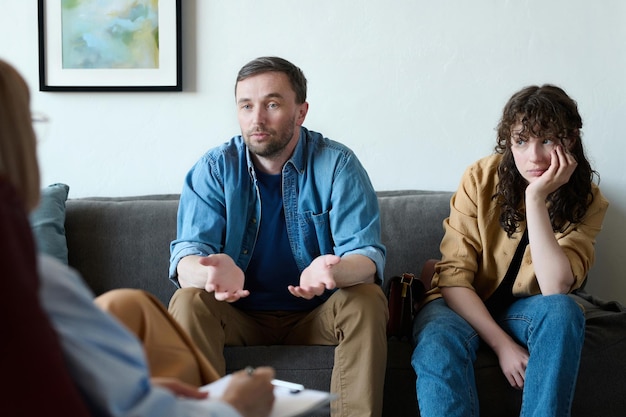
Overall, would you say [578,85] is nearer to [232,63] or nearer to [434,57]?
[434,57]

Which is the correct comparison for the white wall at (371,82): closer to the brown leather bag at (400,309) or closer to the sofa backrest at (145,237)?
the sofa backrest at (145,237)

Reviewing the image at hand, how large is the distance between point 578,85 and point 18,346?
2.73 m

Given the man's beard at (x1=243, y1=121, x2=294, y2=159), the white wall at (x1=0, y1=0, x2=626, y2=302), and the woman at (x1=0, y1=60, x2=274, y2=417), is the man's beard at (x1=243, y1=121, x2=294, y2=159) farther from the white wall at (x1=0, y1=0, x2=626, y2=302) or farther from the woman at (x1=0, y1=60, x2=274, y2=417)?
the woman at (x1=0, y1=60, x2=274, y2=417)

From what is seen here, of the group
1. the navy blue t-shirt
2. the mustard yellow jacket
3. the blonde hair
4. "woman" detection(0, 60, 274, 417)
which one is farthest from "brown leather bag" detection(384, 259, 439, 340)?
the blonde hair

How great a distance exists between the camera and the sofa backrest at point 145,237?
113 inches

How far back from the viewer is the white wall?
3.19m

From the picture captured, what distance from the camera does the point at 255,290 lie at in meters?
2.62

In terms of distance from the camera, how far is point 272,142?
256 centimetres

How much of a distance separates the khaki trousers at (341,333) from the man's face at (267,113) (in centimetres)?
47

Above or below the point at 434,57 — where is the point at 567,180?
below

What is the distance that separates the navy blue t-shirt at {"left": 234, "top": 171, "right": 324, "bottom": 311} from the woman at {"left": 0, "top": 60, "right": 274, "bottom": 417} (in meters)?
1.39

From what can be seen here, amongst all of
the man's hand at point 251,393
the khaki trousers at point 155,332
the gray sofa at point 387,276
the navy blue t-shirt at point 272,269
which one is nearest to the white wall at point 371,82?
the gray sofa at point 387,276

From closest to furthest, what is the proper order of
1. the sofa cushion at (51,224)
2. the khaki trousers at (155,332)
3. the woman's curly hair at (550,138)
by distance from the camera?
the khaki trousers at (155,332) → the woman's curly hair at (550,138) → the sofa cushion at (51,224)

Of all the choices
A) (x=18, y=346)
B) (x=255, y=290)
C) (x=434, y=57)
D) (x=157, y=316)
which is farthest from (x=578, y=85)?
(x=18, y=346)
